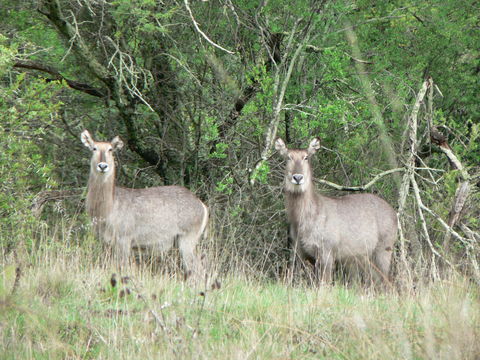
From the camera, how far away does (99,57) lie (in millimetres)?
10281

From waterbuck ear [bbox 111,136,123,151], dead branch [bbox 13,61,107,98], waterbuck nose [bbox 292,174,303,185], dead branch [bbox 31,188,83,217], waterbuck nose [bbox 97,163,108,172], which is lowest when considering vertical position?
dead branch [bbox 31,188,83,217]

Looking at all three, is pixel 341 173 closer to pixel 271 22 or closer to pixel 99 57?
pixel 271 22

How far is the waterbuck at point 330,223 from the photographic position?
9219 millimetres

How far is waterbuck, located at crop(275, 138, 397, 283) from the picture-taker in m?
9.22

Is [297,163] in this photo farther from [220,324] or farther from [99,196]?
[220,324]

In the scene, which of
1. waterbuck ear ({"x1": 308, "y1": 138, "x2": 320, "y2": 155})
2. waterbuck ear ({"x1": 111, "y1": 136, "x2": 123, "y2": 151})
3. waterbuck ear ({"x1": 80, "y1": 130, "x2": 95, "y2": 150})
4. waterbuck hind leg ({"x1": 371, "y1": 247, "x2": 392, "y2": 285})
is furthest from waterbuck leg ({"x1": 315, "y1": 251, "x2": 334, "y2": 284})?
waterbuck ear ({"x1": 80, "y1": 130, "x2": 95, "y2": 150})

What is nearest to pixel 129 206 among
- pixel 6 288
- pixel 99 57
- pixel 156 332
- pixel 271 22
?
pixel 99 57

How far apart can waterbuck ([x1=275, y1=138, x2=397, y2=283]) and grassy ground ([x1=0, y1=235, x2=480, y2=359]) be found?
3022 mm

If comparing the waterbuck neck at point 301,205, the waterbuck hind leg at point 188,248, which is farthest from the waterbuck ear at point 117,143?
the waterbuck neck at point 301,205

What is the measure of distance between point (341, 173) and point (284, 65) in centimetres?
214

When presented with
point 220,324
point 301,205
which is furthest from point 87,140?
point 220,324

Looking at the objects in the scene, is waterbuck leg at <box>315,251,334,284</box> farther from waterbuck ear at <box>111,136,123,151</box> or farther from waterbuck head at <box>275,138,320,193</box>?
waterbuck ear at <box>111,136,123,151</box>

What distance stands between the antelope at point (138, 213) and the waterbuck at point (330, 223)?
1328 millimetres

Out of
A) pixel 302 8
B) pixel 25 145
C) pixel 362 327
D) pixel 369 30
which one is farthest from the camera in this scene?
pixel 369 30
